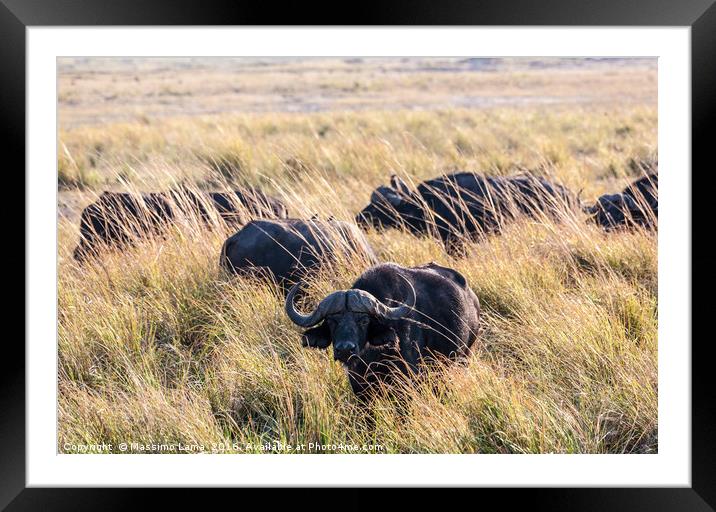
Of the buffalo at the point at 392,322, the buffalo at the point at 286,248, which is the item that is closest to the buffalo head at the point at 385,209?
the buffalo at the point at 286,248

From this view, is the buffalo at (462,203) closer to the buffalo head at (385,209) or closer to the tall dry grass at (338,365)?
the buffalo head at (385,209)

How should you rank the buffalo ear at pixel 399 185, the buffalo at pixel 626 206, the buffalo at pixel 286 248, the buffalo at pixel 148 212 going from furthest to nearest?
the buffalo ear at pixel 399 185
the buffalo at pixel 626 206
the buffalo at pixel 148 212
the buffalo at pixel 286 248

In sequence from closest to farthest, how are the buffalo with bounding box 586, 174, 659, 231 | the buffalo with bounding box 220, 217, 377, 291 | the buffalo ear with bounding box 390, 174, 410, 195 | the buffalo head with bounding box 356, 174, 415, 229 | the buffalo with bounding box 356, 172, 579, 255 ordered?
1. the buffalo with bounding box 220, 217, 377, 291
2. the buffalo with bounding box 586, 174, 659, 231
3. the buffalo with bounding box 356, 172, 579, 255
4. the buffalo head with bounding box 356, 174, 415, 229
5. the buffalo ear with bounding box 390, 174, 410, 195

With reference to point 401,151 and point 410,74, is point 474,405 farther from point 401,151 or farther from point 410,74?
point 410,74

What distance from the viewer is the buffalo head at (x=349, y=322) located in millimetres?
5090

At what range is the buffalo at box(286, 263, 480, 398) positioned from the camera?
16.9ft

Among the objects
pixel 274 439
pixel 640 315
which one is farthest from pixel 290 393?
pixel 640 315

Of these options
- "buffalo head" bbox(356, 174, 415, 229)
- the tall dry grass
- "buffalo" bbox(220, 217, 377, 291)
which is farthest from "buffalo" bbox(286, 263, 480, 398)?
"buffalo head" bbox(356, 174, 415, 229)

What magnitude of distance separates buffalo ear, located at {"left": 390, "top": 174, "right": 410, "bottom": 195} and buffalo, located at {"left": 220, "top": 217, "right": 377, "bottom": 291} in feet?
8.54

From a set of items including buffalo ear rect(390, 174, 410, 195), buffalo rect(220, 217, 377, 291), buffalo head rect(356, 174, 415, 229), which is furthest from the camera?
buffalo ear rect(390, 174, 410, 195)

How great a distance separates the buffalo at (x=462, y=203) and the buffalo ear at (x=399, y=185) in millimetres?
30

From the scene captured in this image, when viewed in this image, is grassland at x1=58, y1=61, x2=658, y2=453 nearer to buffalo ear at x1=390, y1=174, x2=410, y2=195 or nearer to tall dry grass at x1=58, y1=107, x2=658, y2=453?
tall dry grass at x1=58, y1=107, x2=658, y2=453
